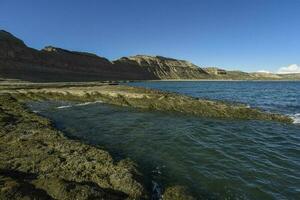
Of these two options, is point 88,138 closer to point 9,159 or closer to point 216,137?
point 9,159

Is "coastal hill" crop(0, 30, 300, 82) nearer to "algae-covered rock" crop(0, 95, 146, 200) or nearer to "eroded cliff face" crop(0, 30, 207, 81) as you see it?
"eroded cliff face" crop(0, 30, 207, 81)

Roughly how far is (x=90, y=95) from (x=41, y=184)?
31998 millimetres

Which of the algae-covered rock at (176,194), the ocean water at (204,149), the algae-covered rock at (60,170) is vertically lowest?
the ocean water at (204,149)

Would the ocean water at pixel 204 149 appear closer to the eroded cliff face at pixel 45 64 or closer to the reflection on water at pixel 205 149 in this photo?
the reflection on water at pixel 205 149

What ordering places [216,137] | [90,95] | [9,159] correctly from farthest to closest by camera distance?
[90,95] → [216,137] → [9,159]

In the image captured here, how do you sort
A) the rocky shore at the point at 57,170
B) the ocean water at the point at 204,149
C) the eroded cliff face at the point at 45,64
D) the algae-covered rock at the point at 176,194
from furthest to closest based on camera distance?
the eroded cliff face at the point at 45,64 < the ocean water at the point at 204,149 < the algae-covered rock at the point at 176,194 < the rocky shore at the point at 57,170

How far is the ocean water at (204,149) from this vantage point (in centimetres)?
1113

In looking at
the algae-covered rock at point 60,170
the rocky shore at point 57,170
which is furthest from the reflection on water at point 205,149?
the algae-covered rock at point 60,170

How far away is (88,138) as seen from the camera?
688 inches

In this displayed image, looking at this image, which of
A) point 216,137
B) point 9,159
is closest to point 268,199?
point 216,137

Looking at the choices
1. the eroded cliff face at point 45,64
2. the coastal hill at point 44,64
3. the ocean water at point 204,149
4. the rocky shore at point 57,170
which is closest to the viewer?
the rocky shore at point 57,170

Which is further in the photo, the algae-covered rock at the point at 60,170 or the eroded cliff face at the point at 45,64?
the eroded cliff face at the point at 45,64

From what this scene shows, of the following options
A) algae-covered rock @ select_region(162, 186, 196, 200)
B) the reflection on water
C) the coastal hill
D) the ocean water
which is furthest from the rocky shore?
the coastal hill

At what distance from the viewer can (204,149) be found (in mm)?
16062
